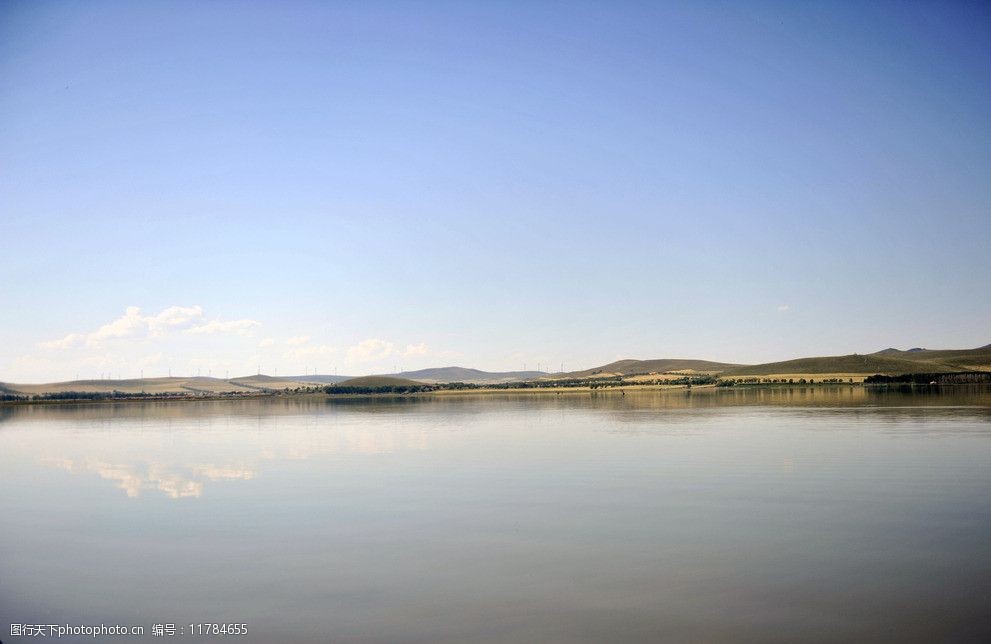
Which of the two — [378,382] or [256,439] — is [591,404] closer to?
[256,439]

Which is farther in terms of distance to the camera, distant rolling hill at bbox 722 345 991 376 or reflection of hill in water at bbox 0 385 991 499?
distant rolling hill at bbox 722 345 991 376

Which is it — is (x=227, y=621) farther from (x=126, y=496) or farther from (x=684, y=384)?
(x=684, y=384)

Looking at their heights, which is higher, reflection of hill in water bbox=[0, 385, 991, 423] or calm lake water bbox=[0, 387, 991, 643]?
calm lake water bbox=[0, 387, 991, 643]

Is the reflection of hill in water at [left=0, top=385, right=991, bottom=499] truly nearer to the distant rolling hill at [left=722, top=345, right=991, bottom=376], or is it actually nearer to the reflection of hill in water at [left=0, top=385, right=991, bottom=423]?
the reflection of hill in water at [left=0, top=385, right=991, bottom=423]

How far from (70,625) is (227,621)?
2.17 m

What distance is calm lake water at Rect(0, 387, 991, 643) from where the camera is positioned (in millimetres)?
9531

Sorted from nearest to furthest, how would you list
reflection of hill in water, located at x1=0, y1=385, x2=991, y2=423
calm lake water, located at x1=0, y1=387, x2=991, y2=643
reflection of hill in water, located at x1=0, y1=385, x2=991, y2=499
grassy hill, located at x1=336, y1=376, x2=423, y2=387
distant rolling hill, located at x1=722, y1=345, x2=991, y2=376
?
calm lake water, located at x1=0, y1=387, x2=991, y2=643, reflection of hill in water, located at x1=0, y1=385, x2=991, y2=499, reflection of hill in water, located at x1=0, y1=385, x2=991, y2=423, distant rolling hill, located at x1=722, y1=345, x2=991, y2=376, grassy hill, located at x1=336, y1=376, x2=423, y2=387

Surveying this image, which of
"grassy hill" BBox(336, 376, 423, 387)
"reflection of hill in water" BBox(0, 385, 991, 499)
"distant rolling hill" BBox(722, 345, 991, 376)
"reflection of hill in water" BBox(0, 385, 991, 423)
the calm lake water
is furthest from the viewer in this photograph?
"grassy hill" BBox(336, 376, 423, 387)

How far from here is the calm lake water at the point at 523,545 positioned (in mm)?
9531

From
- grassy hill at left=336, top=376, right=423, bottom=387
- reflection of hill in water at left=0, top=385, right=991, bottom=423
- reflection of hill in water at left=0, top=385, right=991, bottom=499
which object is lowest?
reflection of hill in water at left=0, top=385, right=991, bottom=423

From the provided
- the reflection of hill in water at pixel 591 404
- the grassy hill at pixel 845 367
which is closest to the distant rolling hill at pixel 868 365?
the grassy hill at pixel 845 367

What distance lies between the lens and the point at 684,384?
139125mm

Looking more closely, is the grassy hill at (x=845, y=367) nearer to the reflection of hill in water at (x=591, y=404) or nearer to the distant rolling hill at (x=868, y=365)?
the distant rolling hill at (x=868, y=365)

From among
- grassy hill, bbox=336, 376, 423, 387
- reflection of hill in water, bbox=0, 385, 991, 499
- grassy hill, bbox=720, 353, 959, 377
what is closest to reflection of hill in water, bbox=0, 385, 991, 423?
reflection of hill in water, bbox=0, 385, 991, 499
